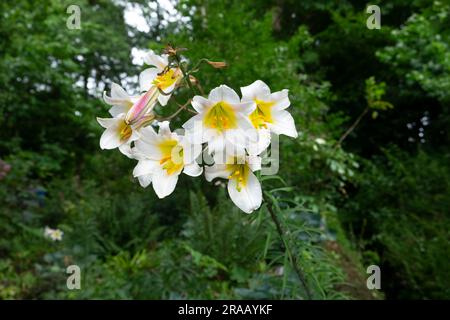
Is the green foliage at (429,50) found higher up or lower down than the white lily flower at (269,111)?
higher up

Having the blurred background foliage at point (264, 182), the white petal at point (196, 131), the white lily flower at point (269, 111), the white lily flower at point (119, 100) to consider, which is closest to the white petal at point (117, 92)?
the white lily flower at point (119, 100)

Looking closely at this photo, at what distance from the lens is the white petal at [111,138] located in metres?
1.05

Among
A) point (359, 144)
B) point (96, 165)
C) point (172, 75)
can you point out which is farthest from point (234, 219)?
point (359, 144)

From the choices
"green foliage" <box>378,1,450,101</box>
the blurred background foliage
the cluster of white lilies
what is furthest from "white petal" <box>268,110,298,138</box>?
"green foliage" <box>378,1,450,101</box>

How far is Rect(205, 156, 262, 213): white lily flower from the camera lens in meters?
1.02

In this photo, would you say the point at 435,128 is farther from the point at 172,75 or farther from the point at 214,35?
the point at 172,75

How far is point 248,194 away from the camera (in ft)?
3.41

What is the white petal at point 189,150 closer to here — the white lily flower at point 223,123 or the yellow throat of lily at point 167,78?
the white lily flower at point 223,123

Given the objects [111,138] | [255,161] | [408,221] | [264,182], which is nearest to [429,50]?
[408,221]

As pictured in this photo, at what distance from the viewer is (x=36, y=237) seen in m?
4.10

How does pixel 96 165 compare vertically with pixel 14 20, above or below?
below

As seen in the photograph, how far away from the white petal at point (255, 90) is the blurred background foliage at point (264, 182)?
Answer: 1.75 ft

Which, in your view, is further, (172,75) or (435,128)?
(435,128)

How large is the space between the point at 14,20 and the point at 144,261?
9.16ft
